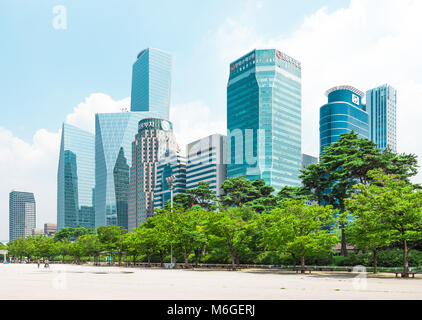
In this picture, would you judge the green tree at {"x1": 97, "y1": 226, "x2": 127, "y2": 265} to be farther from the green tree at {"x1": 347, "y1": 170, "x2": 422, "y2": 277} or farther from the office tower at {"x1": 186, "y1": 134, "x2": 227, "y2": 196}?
the office tower at {"x1": 186, "y1": 134, "x2": 227, "y2": 196}

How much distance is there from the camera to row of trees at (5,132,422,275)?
33000 millimetres

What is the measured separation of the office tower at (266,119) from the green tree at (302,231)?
116 metres

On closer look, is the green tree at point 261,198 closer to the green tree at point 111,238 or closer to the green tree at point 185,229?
the green tree at point 185,229

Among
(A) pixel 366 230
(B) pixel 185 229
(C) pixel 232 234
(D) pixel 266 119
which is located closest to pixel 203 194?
(B) pixel 185 229

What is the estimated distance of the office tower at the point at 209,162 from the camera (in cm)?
17388

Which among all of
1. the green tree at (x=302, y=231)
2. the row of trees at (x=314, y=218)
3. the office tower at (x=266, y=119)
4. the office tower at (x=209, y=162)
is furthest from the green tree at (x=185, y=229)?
the office tower at (x=209, y=162)

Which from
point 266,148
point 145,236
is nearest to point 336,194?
point 145,236

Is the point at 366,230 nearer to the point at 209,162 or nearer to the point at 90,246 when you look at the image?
the point at 90,246

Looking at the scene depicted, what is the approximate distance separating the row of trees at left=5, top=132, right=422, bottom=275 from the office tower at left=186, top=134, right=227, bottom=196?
9744cm

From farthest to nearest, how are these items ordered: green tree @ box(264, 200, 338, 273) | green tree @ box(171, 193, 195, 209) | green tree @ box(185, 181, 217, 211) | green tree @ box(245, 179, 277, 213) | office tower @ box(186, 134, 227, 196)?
1. office tower @ box(186, 134, 227, 196)
2. green tree @ box(171, 193, 195, 209)
3. green tree @ box(185, 181, 217, 211)
4. green tree @ box(245, 179, 277, 213)
5. green tree @ box(264, 200, 338, 273)

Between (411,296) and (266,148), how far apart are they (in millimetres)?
147720

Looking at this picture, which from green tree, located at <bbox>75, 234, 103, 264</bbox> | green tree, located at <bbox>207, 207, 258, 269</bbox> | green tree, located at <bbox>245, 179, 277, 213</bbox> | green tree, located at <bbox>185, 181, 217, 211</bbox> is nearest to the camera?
green tree, located at <bbox>207, 207, 258, 269</bbox>

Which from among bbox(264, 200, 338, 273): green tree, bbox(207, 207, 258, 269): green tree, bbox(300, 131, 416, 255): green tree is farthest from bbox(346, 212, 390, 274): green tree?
bbox(207, 207, 258, 269): green tree
